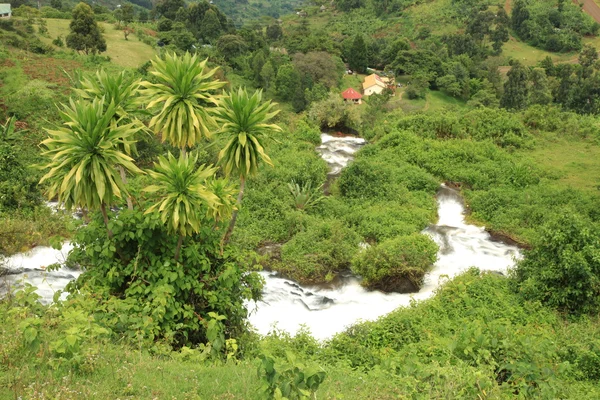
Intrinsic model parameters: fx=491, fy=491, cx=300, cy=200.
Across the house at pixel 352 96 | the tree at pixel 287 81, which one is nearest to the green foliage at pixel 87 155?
the tree at pixel 287 81

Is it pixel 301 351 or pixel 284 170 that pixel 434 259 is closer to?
pixel 301 351

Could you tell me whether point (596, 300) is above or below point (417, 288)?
above

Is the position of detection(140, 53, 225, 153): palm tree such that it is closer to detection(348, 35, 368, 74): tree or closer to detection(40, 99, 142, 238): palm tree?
detection(40, 99, 142, 238): palm tree

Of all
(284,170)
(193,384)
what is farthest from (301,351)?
(284,170)

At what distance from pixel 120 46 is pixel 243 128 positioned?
38.2 metres

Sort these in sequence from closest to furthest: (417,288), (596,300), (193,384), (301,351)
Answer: (193,384) → (301,351) → (596,300) → (417,288)

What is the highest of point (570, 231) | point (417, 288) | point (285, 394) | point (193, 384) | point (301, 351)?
point (285, 394)

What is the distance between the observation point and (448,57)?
55.0m

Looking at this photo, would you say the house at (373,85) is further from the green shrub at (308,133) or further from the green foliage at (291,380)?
the green foliage at (291,380)

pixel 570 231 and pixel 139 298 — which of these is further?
pixel 570 231

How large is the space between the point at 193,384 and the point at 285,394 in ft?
5.23

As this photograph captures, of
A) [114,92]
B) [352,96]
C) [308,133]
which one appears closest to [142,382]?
[114,92]

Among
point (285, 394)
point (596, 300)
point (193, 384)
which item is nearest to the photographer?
point (285, 394)

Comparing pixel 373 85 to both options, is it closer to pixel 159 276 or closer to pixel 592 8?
pixel 159 276
